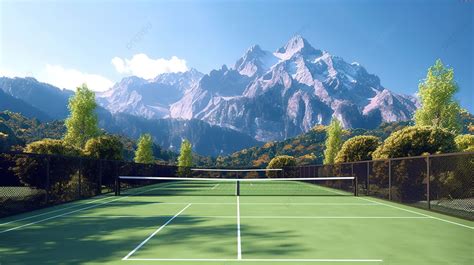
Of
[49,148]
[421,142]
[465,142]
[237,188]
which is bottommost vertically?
[237,188]

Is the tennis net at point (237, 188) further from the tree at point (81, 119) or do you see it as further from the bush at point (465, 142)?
the bush at point (465, 142)

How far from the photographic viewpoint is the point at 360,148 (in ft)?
90.2

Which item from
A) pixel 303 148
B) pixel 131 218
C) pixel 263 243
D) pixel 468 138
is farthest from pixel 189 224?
pixel 303 148

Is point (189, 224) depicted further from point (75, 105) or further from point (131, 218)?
point (75, 105)

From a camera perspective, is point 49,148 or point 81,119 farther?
A: point 81,119

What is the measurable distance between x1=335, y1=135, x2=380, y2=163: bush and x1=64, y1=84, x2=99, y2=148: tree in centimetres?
2052

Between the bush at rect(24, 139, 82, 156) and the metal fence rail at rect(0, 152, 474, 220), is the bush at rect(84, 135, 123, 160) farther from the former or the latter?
the bush at rect(24, 139, 82, 156)

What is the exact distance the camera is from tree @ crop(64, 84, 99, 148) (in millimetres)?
32844

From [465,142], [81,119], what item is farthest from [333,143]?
[81,119]

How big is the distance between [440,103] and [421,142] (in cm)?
1186

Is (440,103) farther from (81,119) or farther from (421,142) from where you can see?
(81,119)

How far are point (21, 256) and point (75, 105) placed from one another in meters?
28.2

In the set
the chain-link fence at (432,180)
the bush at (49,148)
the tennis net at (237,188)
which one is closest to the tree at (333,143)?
the tennis net at (237,188)

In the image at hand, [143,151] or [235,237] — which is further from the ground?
[143,151]
